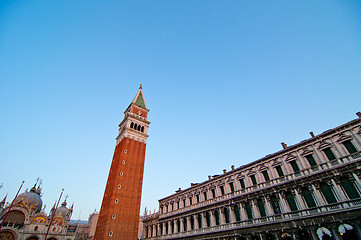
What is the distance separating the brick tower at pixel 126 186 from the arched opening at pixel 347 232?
34.0m

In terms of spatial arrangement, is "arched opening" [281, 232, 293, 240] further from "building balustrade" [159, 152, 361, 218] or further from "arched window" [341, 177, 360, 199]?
"arched window" [341, 177, 360, 199]

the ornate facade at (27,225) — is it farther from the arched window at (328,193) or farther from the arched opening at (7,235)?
the arched window at (328,193)

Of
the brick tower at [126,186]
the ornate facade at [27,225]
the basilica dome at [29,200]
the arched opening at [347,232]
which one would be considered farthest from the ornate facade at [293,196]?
the basilica dome at [29,200]

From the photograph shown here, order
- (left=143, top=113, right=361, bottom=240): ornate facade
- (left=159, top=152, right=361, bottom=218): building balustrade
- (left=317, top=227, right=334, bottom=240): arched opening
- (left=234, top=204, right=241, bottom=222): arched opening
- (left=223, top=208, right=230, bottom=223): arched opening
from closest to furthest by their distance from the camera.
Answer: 1. (left=317, top=227, right=334, bottom=240): arched opening
2. (left=143, top=113, right=361, bottom=240): ornate facade
3. (left=159, top=152, right=361, bottom=218): building balustrade
4. (left=234, top=204, right=241, bottom=222): arched opening
5. (left=223, top=208, right=230, bottom=223): arched opening

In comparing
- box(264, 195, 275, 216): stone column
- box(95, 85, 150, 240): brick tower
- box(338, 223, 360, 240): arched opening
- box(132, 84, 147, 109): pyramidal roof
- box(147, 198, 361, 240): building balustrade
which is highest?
box(132, 84, 147, 109): pyramidal roof

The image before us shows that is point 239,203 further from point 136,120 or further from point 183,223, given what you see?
point 136,120

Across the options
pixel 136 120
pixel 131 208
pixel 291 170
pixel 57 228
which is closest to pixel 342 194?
pixel 291 170

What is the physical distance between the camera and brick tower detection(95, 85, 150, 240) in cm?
3597

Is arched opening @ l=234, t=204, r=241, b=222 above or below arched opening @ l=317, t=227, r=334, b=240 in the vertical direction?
above

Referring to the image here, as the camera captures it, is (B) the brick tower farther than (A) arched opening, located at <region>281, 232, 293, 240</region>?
Yes

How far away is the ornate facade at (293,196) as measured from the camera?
1716cm

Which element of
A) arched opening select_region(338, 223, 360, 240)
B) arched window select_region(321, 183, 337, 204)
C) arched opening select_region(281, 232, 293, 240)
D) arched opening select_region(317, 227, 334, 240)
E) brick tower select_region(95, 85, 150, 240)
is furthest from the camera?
brick tower select_region(95, 85, 150, 240)

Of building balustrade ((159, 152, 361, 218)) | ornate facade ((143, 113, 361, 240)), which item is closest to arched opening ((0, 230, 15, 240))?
building balustrade ((159, 152, 361, 218))

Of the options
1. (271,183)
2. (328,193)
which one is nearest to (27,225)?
(271,183)
